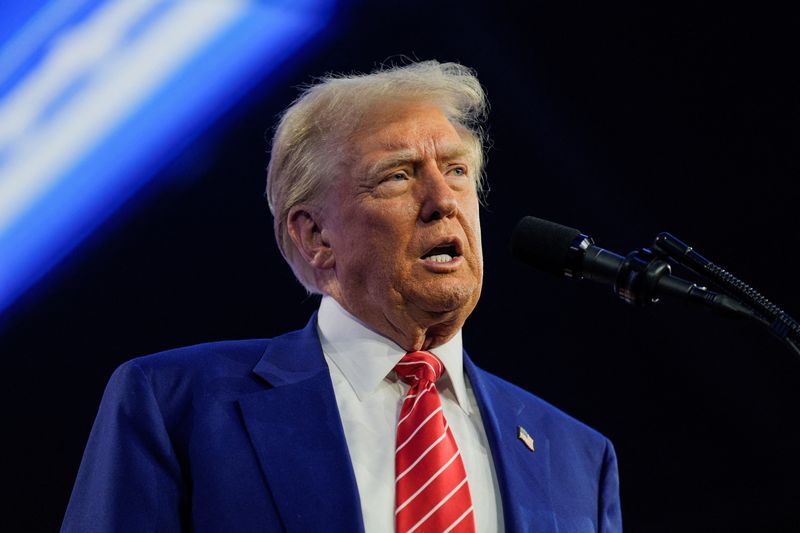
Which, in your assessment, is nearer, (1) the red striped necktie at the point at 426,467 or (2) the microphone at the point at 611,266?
(2) the microphone at the point at 611,266

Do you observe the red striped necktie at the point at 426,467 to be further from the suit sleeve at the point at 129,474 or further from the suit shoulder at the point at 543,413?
the suit sleeve at the point at 129,474

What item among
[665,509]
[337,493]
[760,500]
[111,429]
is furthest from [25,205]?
[760,500]

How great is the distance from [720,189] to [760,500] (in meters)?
0.90

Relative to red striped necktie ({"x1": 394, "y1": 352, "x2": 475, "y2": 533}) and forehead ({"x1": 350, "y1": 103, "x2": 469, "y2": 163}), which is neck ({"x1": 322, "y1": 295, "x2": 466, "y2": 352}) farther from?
forehead ({"x1": 350, "y1": 103, "x2": 469, "y2": 163})

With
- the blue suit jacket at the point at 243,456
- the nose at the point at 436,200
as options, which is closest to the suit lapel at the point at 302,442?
the blue suit jacket at the point at 243,456

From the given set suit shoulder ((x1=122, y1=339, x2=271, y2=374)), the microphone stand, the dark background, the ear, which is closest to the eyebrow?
the ear

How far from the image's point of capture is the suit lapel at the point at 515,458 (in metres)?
1.97

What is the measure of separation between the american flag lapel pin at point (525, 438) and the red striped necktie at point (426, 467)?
0.64 ft

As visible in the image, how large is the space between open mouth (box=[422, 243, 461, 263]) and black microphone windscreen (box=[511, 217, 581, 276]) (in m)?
0.34

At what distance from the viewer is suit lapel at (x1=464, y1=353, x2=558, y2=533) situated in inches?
77.5

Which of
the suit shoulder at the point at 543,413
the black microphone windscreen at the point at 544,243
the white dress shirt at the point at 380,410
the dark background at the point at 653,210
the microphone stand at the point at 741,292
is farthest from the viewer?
the dark background at the point at 653,210

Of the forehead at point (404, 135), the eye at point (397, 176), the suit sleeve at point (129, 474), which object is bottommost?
the suit sleeve at point (129, 474)

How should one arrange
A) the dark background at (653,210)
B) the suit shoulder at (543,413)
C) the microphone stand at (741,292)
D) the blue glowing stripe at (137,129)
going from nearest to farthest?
1. the microphone stand at (741,292)
2. the suit shoulder at (543,413)
3. the blue glowing stripe at (137,129)
4. the dark background at (653,210)

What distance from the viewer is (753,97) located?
10.0ft
